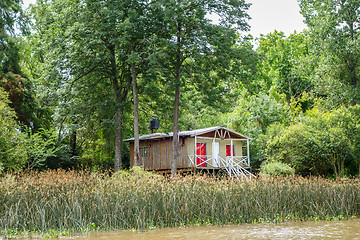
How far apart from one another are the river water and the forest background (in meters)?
9.90

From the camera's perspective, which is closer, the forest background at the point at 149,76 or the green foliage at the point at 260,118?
the forest background at the point at 149,76

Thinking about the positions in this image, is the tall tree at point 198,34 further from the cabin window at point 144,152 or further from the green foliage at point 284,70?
the green foliage at point 284,70

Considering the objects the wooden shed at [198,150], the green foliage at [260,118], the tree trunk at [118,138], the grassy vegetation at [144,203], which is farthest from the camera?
the green foliage at [260,118]

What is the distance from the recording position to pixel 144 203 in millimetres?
8945

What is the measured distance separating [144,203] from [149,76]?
11029 mm

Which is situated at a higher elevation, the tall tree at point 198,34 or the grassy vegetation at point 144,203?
the tall tree at point 198,34

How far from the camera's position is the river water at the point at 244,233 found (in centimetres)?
762

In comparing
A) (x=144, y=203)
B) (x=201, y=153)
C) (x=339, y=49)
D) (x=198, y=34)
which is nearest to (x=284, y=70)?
(x=339, y=49)

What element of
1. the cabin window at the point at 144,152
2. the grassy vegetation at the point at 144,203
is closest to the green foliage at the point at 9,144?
the grassy vegetation at the point at 144,203

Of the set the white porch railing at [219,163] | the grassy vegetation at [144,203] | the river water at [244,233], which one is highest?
the white porch railing at [219,163]

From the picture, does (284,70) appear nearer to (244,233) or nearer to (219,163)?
(219,163)

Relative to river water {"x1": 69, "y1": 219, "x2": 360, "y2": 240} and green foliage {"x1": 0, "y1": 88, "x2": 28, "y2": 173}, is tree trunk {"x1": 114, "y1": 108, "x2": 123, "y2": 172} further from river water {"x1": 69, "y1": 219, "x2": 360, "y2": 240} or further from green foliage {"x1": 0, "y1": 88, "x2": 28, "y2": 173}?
river water {"x1": 69, "y1": 219, "x2": 360, "y2": 240}

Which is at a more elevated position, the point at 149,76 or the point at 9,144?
the point at 149,76

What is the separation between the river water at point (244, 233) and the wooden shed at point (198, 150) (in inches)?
493
